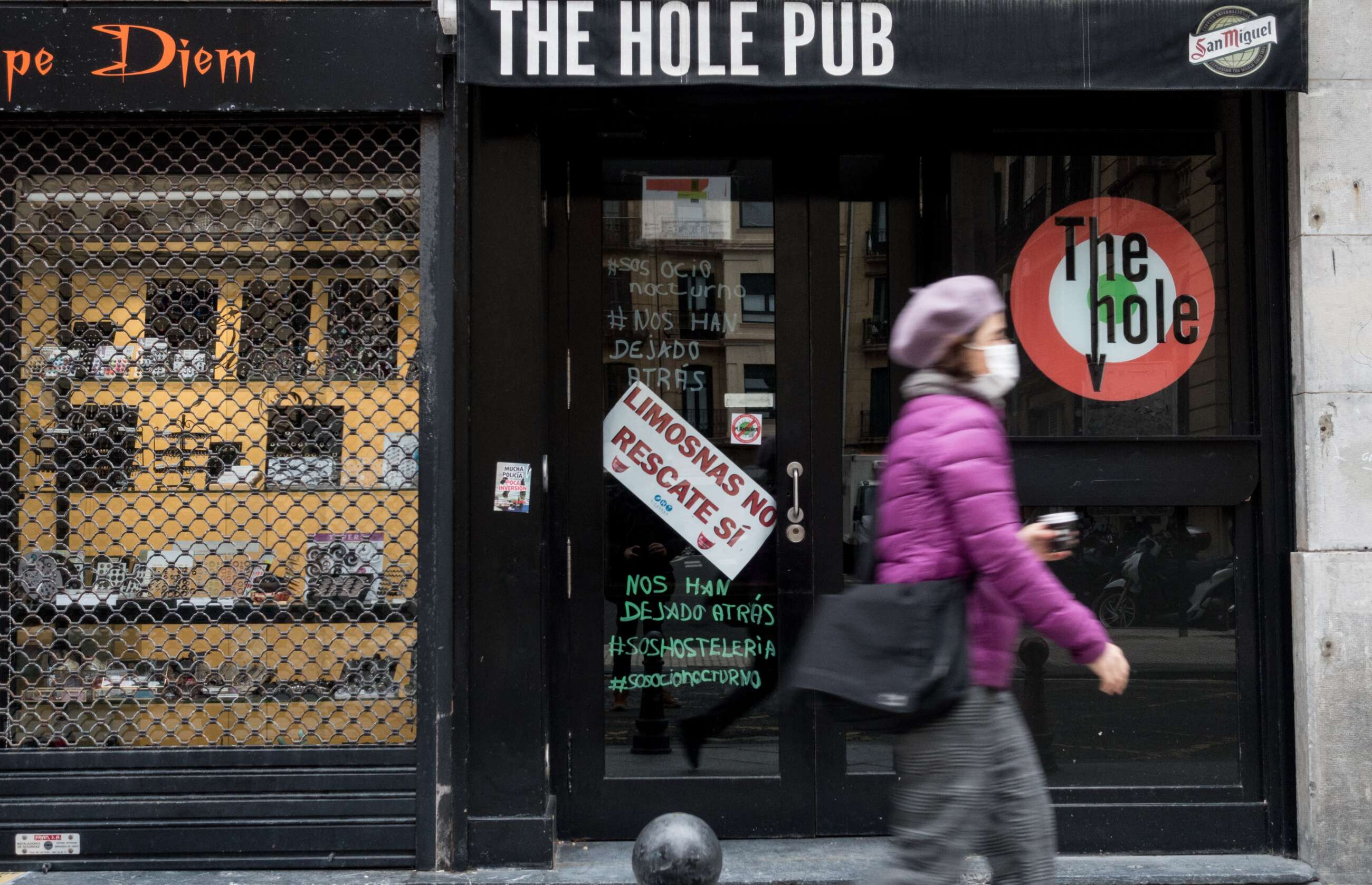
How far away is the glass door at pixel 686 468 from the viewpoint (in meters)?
5.41

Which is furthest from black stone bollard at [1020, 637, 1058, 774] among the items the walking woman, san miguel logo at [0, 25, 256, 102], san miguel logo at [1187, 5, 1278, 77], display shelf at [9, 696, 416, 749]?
san miguel logo at [0, 25, 256, 102]

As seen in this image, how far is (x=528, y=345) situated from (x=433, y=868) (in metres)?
2.26

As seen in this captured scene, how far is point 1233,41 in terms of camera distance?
495cm

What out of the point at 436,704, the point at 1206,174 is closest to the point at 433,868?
the point at 436,704

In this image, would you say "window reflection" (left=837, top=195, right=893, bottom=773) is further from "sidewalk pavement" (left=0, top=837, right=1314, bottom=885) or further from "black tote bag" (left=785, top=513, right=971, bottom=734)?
"black tote bag" (left=785, top=513, right=971, bottom=734)

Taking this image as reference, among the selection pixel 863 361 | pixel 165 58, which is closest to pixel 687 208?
pixel 863 361

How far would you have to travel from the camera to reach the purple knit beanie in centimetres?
304

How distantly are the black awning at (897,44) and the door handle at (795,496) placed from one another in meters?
1.71

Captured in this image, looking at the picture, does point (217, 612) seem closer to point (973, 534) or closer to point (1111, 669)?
point (973, 534)

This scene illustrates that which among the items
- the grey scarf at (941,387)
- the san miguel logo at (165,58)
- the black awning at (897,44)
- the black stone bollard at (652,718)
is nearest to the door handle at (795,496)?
the black stone bollard at (652,718)

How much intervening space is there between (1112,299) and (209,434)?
4170 mm

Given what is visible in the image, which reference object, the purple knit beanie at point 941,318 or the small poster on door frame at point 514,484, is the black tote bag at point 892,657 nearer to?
the purple knit beanie at point 941,318

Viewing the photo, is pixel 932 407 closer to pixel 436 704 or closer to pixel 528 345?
pixel 528 345

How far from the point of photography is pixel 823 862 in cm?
500
